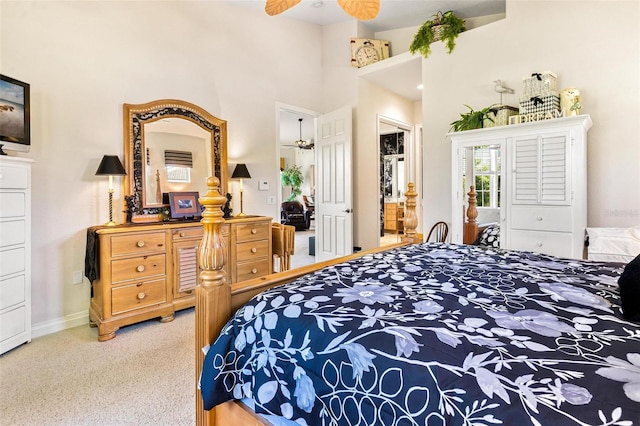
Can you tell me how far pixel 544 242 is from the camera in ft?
8.95

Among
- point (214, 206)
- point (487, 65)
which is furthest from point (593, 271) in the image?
point (487, 65)

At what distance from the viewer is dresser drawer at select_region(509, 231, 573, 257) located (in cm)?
262

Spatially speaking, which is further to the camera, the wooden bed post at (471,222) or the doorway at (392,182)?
the doorway at (392,182)

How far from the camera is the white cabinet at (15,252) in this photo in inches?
85.7

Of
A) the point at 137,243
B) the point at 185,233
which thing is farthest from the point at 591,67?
the point at 137,243

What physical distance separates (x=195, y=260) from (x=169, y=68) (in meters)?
1.97

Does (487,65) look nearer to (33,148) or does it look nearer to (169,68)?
(169,68)

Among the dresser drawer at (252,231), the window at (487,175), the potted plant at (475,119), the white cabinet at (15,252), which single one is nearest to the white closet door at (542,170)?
the window at (487,175)

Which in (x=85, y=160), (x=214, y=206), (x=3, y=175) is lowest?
(x=214, y=206)

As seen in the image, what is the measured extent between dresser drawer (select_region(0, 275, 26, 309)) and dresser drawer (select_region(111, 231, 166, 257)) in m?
0.60

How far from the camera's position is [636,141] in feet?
8.64

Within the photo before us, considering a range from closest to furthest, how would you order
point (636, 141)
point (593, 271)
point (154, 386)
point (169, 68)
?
point (593, 271)
point (154, 386)
point (636, 141)
point (169, 68)

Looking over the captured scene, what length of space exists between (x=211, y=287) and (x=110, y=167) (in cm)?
220

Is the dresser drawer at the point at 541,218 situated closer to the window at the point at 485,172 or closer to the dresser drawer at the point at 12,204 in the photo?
the window at the point at 485,172
